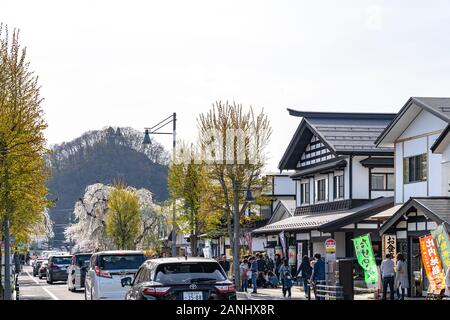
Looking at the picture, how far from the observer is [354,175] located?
1751 inches

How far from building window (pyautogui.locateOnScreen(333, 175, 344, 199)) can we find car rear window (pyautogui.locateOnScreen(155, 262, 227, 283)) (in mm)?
31924

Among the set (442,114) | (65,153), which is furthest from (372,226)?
(65,153)

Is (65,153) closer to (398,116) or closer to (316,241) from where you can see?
(316,241)

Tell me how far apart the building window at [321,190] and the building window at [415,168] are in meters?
11.0

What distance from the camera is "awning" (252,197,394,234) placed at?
41.7 m

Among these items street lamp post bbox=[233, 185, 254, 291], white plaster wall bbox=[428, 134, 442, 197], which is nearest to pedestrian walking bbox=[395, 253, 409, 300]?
white plaster wall bbox=[428, 134, 442, 197]

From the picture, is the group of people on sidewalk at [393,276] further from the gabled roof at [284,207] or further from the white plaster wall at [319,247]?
the gabled roof at [284,207]

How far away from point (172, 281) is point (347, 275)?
11.5 meters

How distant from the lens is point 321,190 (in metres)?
48.7

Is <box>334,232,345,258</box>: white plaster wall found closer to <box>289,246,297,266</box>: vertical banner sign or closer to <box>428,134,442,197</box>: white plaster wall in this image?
<box>289,246,297,266</box>: vertical banner sign

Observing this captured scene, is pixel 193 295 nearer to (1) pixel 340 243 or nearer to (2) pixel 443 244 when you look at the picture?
(2) pixel 443 244

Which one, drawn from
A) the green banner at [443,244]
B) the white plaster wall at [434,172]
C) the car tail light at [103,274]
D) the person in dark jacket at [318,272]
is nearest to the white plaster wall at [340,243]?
the white plaster wall at [434,172]

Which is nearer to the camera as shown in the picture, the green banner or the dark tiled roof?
the green banner

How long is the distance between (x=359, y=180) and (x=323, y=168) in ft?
7.99
